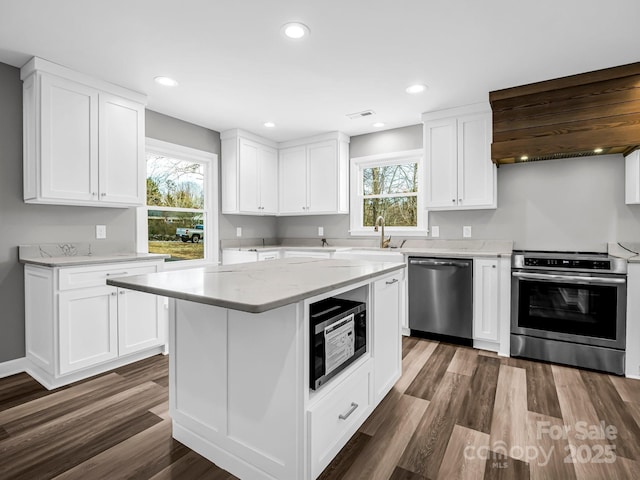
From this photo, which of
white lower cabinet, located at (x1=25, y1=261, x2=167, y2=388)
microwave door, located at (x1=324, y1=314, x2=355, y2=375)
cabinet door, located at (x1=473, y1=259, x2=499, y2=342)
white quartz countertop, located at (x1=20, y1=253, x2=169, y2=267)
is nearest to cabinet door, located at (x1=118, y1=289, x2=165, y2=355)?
white lower cabinet, located at (x1=25, y1=261, x2=167, y2=388)

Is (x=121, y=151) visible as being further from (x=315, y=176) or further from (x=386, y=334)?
(x=386, y=334)

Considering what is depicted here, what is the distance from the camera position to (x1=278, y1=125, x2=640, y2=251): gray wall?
3.20 m

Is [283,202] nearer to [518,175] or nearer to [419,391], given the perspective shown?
[518,175]

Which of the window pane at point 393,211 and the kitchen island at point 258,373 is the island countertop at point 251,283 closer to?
the kitchen island at point 258,373

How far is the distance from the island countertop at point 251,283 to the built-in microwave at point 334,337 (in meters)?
0.18

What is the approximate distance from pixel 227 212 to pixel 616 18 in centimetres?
400

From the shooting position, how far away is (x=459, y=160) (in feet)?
12.0

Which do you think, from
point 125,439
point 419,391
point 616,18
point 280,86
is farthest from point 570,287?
point 125,439

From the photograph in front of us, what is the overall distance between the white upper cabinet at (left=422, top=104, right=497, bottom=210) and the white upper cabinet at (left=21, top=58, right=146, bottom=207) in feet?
9.92

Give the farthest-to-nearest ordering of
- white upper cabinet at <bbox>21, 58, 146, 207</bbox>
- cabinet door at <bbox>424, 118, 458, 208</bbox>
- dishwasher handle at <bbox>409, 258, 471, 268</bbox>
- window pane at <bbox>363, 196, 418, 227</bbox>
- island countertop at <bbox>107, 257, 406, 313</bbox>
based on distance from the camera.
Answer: window pane at <bbox>363, 196, 418, 227</bbox>, cabinet door at <bbox>424, 118, 458, 208</bbox>, dishwasher handle at <bbox>409, 258, 471, 268</bbox>, white upper cabinet at <bbox>21, 58, 146, 207</bbox>, island countertop at <bbox>107, 257, 406, 313</bbox>

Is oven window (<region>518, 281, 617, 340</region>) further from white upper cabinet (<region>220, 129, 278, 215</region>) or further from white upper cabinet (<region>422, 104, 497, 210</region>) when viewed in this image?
white upper cabinet (<region>220, 129, 278, 215</region>)

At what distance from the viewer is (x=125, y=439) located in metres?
1.89

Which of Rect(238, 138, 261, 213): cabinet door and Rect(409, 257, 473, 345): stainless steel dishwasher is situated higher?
Rect(238, 138, 261, 213): cabinet door

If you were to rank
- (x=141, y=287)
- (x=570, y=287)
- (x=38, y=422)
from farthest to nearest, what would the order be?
(x=570, y=287), (x=38, y=422), (x=141, y=287)
